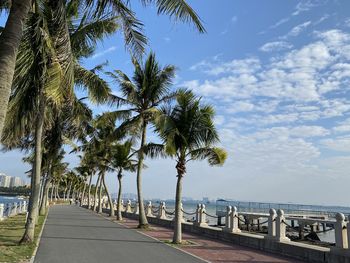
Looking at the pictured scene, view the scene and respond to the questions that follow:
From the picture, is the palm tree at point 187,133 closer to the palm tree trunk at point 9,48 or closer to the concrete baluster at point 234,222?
the concrete baluster at point 234,222

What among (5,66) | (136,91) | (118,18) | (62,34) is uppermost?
(136,91)

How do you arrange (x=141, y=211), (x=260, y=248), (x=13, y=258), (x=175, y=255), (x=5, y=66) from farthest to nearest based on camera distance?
(x=141, y=211)
(x=260, y=248)
(x=175, y=255)
(x=13, y=258)
(x=5, y=66)

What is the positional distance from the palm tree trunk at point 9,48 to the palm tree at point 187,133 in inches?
406

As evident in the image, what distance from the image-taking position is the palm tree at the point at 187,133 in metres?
17.3

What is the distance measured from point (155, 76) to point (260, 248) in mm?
13311

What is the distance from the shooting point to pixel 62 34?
920cm

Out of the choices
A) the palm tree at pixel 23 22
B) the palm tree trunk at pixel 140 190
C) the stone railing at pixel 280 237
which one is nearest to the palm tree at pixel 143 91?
the palm tree trunk at pixel 140 190

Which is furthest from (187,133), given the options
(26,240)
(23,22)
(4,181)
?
(4,181)

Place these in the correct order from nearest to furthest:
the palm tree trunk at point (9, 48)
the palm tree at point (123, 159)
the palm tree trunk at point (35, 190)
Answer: the palm tree trunk at point (9, 48) → the palm tree trunk at point (35, 190) → the palm tree at point (123, 159)

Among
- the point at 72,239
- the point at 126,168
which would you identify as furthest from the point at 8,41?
the point at 126,168

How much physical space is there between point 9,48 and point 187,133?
36.5 ft

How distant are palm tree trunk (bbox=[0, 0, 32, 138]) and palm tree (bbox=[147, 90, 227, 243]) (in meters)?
10.3

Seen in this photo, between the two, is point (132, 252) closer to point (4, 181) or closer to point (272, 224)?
point (272, 224)

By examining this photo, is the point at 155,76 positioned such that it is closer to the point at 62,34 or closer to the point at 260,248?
the point at 260,248
